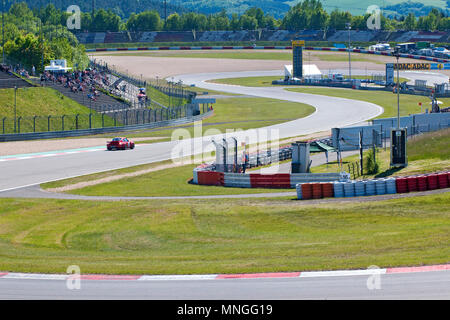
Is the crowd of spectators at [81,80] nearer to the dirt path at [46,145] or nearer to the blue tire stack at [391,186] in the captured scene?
the dirt path at [46,145]

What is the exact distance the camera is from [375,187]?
2916 centimetres

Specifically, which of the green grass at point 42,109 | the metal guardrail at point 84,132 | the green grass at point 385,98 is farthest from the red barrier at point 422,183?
the green grass at point 385,98

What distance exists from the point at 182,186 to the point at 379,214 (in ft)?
44.4

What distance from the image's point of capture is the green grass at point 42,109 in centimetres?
5747

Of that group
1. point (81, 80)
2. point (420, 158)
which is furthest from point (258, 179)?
point (81, 80)

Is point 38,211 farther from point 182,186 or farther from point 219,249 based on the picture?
point 219,249

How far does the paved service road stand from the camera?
1446 centimetres

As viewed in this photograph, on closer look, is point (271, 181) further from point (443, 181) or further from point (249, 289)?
point (249, 289)

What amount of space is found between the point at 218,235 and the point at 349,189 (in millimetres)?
8091

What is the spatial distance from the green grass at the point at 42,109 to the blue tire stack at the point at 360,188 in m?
34.8

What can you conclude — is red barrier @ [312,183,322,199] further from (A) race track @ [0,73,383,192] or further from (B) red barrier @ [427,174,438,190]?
(A) race track @ [0,73,383,192]

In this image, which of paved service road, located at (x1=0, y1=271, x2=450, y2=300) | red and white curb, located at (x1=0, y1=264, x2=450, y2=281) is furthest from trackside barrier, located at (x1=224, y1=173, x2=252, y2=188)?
paved service road, located at (x1=0, y1=271, x2=450, y2=300)
